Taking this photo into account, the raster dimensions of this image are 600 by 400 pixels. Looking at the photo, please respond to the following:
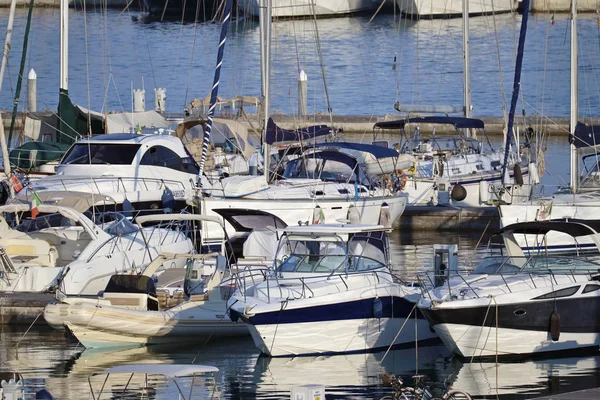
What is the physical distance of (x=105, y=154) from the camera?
29.4 metres

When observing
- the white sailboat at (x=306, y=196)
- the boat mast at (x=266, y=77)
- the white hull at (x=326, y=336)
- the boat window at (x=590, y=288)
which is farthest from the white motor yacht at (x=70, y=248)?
the boat window at (x=590, y=288)

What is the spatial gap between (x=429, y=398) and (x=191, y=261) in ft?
25.4

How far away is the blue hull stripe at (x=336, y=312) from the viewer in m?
19.1

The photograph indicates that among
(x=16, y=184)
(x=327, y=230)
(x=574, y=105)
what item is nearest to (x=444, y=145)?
(x=574, y=105)

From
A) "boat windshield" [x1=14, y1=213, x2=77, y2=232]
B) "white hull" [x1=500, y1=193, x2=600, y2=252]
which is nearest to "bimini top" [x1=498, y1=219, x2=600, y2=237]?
"white hull" [x1=500, y1=193, x2=600, y2=252]

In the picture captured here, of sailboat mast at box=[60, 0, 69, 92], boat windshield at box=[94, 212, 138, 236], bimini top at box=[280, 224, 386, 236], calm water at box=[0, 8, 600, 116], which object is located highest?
sailboat mast at box=[60, 0, 69, 92]

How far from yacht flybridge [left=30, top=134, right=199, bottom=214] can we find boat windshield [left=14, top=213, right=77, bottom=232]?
95.1 inches

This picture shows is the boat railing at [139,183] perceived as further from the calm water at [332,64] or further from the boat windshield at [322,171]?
the calm water at [332,64]

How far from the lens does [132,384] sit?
18297 mm

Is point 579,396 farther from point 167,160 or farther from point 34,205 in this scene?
point 167,160

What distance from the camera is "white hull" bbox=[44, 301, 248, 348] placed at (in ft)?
66.4

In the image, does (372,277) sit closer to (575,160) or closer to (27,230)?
(27,230)

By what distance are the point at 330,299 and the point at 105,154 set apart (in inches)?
446

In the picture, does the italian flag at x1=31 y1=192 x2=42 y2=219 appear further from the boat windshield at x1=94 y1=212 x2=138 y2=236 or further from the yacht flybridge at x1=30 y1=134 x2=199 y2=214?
the yacht flybridge at x1=30 y1=134 x2=199 y2=214
